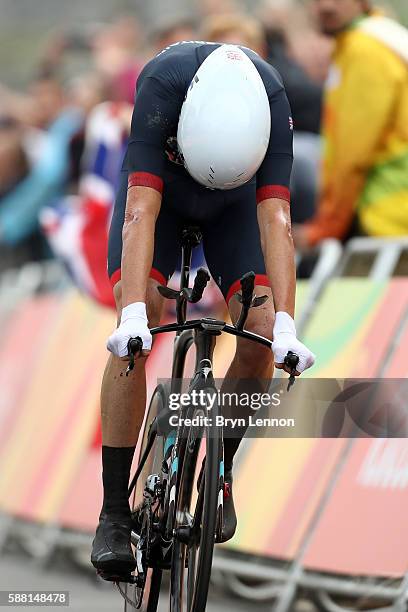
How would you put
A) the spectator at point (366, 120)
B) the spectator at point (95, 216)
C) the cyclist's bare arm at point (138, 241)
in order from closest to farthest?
the cyclist's bare arm at point (138, 241)
the spectator at point (366, 120)
the spectator at point (95, 216)

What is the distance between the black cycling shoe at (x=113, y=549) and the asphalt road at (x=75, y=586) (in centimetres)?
145

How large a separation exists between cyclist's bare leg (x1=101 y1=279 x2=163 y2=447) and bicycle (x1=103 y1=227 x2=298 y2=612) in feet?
0.43

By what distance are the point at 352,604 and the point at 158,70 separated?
2788 mm

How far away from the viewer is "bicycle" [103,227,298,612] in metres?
5.23

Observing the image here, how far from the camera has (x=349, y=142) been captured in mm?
8234

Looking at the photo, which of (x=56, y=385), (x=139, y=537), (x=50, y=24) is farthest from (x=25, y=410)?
(x=50, y=24)

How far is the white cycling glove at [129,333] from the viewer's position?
5.25 metres

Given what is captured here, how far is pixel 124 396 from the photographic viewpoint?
19.0 ft

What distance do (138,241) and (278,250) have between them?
0.52 m

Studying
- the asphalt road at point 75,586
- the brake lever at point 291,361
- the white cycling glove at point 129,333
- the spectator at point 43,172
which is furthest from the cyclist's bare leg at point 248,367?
the spectator at point 43,172

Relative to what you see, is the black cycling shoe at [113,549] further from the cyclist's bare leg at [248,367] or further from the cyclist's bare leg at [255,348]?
the cyclist's bare leg at [255,348]

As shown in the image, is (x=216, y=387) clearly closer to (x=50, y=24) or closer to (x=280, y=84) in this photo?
(x=280, y=84)

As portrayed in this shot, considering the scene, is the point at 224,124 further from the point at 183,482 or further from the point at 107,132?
the point at 107,132

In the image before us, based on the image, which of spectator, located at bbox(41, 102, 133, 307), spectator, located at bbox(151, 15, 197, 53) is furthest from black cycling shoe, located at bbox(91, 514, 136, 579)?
spectator, located at bbox(151, 15, 197, 53)
